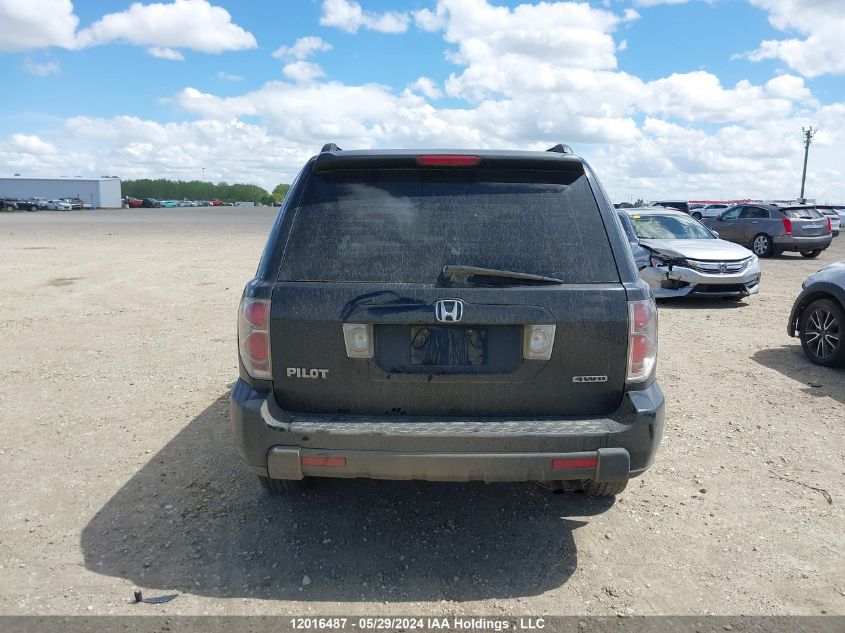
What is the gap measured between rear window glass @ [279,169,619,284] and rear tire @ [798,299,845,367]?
16.8ft

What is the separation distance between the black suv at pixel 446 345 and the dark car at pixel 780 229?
785 inches

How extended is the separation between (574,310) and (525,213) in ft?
1.77

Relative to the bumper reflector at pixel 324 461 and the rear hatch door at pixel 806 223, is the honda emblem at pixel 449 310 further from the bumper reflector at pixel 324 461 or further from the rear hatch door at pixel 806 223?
the rear hatch door at pixel 806 223

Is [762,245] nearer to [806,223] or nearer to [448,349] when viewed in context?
[806,223]

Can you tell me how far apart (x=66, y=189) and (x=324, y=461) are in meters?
122

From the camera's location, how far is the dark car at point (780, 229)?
20.3 metres

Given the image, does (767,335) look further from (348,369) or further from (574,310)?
(348,369)

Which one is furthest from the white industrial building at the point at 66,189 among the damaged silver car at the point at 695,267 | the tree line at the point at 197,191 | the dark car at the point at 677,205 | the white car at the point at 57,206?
the damaged silver car at the point at 695,267

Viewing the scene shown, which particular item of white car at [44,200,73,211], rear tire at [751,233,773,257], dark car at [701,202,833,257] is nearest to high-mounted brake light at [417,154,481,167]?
dark car at [701,202,833,257]

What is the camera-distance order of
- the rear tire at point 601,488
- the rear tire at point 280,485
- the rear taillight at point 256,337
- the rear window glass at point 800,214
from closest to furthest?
the rear taillight at point 256,337 < the rear tire at point 601,488 < the rear tire at point 280,485 < the rear window glass at point 800,214

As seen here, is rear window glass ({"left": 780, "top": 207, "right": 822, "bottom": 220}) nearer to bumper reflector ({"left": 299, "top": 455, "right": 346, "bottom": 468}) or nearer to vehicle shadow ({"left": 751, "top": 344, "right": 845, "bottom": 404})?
vehicle shadow ({"left": 751, "top": 344, "right": 845, "bottom": 404})

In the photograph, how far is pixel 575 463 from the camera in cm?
304

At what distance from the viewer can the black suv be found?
10.0ft

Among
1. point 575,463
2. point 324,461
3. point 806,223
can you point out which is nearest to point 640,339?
point 575,463
